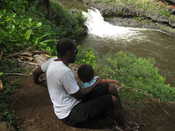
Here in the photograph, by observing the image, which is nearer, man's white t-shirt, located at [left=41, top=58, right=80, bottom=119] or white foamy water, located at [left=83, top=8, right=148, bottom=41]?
man's white t-shirt, located at [left=41, top=58, right=80, bottom=119]

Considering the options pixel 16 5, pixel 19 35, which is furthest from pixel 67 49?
A: pixel 16 5

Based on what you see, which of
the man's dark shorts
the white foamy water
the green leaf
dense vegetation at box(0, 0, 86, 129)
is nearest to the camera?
the man's dark shorts

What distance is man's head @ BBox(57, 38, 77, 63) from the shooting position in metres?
3.26

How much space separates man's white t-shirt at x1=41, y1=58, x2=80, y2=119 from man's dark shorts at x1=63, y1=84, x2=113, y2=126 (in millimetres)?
92

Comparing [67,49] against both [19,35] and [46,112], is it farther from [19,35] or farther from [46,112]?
[19,35]

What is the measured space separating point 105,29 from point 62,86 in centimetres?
1270

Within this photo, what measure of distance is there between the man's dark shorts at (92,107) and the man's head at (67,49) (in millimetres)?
647

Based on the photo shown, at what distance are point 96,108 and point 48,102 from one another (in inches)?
46.7

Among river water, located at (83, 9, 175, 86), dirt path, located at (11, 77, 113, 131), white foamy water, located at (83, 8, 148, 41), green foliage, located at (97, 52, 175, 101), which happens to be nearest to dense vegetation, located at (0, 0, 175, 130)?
green foliage, located at (97, 52, 175, 101)

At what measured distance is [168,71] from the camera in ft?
34.7

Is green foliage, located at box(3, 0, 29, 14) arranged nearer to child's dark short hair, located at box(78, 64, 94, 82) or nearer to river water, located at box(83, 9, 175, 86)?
river water, located at box(83, 9, 175, 86)

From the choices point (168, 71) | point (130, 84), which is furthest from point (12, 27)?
point (168, 71)

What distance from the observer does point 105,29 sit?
15648mm

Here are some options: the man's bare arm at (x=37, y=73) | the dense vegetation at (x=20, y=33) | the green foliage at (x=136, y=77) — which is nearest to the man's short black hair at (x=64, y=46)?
the man's bare arm at (x=37, y=73)
